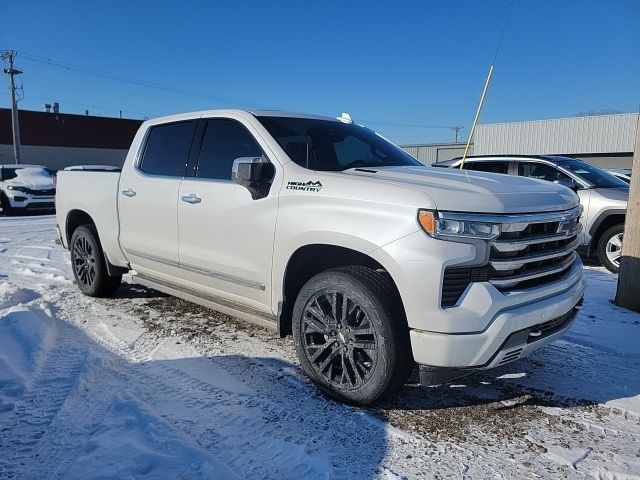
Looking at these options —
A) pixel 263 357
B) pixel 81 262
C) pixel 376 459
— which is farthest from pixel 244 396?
pixel 81 262

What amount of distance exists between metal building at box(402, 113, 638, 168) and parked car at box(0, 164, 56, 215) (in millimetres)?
27633

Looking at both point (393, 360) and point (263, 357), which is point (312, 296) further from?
point (263, 357)

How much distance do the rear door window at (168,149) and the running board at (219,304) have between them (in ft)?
Answer: 3.33

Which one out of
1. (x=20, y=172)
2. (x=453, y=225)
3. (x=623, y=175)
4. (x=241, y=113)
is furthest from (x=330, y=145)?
(x=20, y=172)

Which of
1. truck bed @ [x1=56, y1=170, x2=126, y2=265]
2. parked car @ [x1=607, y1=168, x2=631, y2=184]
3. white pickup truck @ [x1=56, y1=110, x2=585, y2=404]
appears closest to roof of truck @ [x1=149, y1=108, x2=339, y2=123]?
white pickup truck @ [x1=56, y1=110, x2=585, y2=404]

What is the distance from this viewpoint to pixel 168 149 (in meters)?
4.70

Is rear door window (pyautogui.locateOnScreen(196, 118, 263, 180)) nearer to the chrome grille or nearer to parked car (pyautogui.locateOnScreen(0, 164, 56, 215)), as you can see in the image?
the chrome grille

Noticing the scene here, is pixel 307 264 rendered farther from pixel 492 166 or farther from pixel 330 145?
pixel 492 166

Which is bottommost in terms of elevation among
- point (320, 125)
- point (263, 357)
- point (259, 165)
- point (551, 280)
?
point (263, 357)

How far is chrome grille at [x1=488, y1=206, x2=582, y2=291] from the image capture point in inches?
110

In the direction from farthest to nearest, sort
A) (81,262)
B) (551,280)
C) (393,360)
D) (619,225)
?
1. (619,225)
2. (81,262)
3. (551,280)
4. (393,360)

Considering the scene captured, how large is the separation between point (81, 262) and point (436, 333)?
14.8ft

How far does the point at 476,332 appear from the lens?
271 cm

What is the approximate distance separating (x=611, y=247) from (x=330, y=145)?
5503 mm
